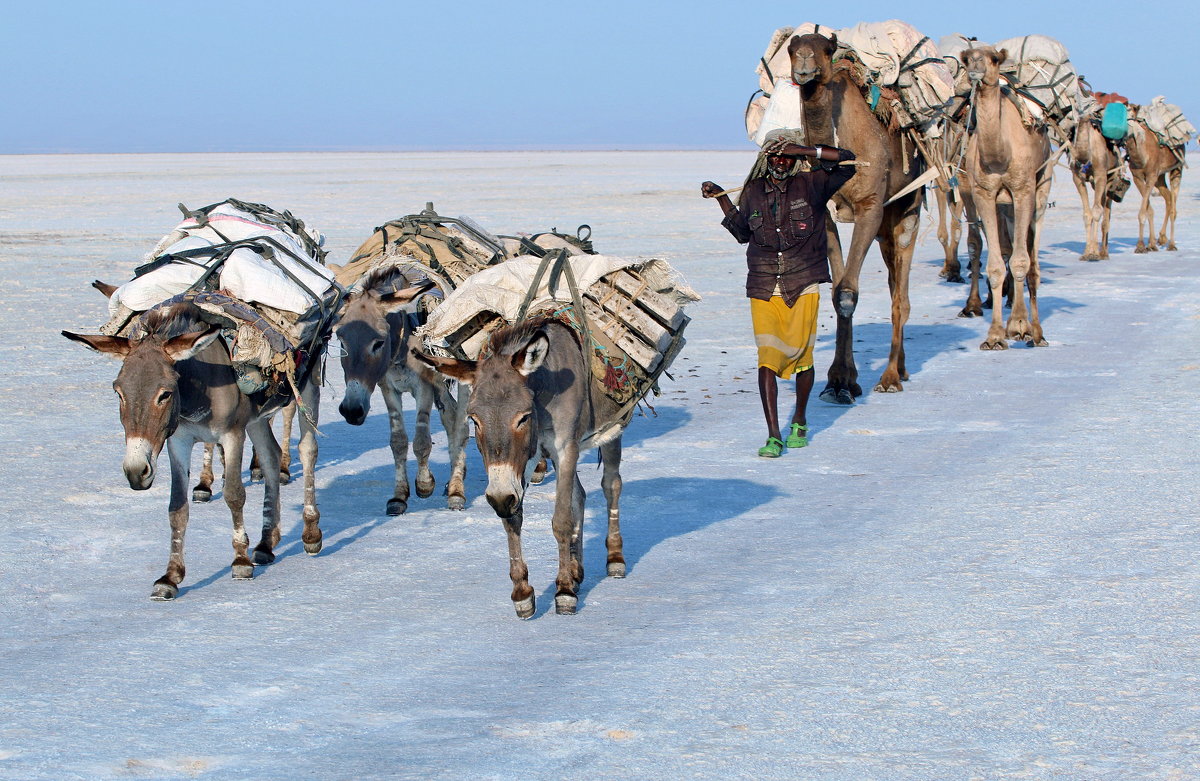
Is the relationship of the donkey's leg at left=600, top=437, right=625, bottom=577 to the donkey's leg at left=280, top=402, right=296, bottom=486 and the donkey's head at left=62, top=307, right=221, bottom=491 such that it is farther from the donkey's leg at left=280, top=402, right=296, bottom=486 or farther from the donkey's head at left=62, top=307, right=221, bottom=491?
the donkey's leg at left=280, top=402, right=296, bottom=486

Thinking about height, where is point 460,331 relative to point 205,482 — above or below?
above

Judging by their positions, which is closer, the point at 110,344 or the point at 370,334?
the point at 110,344

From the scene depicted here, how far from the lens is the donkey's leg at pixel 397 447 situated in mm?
9328

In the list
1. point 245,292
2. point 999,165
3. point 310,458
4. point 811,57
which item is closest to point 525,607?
point 310,458

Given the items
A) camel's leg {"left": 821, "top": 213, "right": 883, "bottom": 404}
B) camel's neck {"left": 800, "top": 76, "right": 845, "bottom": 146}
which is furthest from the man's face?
camel's leg {"left": 821, "top": 213, "right": 883, "bottom": 404}

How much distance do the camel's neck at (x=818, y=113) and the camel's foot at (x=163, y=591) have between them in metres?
7.05

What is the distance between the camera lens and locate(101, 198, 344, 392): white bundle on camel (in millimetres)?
7715

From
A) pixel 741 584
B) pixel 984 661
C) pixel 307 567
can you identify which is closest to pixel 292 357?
pixel 307 567

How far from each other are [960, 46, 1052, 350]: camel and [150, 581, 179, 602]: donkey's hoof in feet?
34.1

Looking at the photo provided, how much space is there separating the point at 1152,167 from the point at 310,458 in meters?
27.8

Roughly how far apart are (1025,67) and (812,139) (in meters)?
6.92

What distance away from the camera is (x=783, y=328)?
10.8 metres

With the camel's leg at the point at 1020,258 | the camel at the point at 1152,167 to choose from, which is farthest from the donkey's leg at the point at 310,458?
the camel at the point at 1152,167

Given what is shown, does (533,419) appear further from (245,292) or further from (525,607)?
(245,292)
